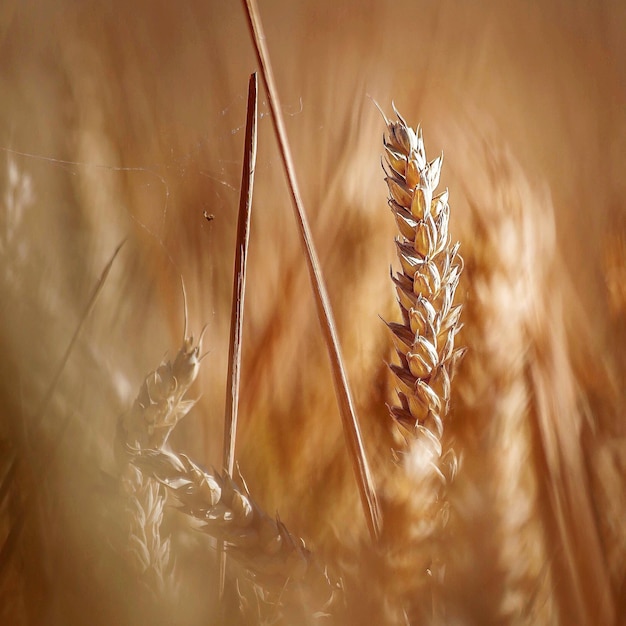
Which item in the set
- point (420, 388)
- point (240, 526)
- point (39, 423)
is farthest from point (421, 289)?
point (39, 423)

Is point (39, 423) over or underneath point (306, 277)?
underneath

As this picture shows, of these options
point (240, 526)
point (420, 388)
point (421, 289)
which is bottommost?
point (240, 526)

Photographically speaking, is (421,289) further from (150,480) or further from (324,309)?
(150,480)

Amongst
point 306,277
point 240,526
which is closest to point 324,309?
point 306,277

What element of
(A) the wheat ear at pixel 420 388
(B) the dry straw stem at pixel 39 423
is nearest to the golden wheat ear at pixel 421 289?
(A) the wheat ear at pixel 420 388

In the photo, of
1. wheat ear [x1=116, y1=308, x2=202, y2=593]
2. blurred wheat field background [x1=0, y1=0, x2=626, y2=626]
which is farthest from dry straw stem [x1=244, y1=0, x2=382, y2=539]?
wheat ear [x1=116, y1=308, x2=202, y2=593]

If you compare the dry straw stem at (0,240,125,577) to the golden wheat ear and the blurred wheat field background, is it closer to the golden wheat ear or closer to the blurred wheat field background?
the blurred wheat field background

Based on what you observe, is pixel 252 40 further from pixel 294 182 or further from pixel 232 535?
pixel 232 535
